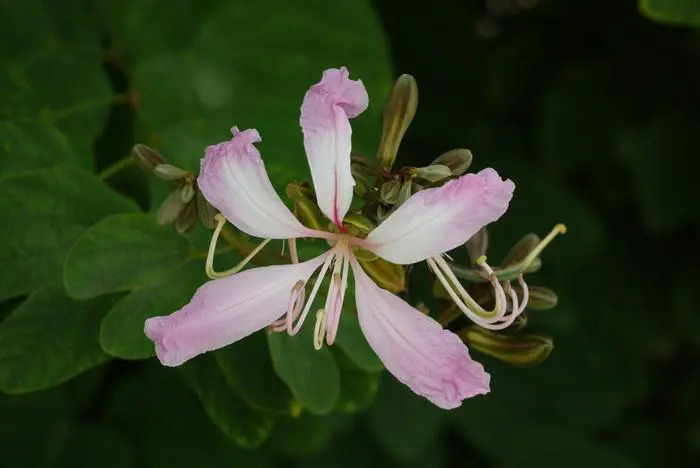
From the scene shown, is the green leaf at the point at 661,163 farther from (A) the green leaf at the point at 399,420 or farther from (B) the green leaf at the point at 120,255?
(B) the green leaf at the point at 120,255

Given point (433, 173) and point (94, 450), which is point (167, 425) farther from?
point (433, 173)

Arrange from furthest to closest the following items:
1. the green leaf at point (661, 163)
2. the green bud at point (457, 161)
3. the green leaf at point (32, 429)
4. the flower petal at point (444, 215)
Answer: the green leaf at point (661, 163) → the green leaf at point (32, 429) → the green bud at point (457, 161) → the flower petal at point (444, 215)

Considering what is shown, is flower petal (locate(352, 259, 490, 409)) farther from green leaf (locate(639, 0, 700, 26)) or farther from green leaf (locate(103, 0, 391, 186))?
green leaf (locate(639, 0, 700, 26))

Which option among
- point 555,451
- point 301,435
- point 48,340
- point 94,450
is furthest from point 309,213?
point 555,451

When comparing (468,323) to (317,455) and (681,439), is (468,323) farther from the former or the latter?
(681,439)

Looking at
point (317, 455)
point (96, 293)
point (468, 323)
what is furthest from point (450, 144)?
point (96, 293)

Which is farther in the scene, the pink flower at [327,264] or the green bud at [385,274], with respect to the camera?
the green bud at [385,274]

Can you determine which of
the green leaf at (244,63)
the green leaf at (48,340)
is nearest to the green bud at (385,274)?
the green leaf at (48,340)
